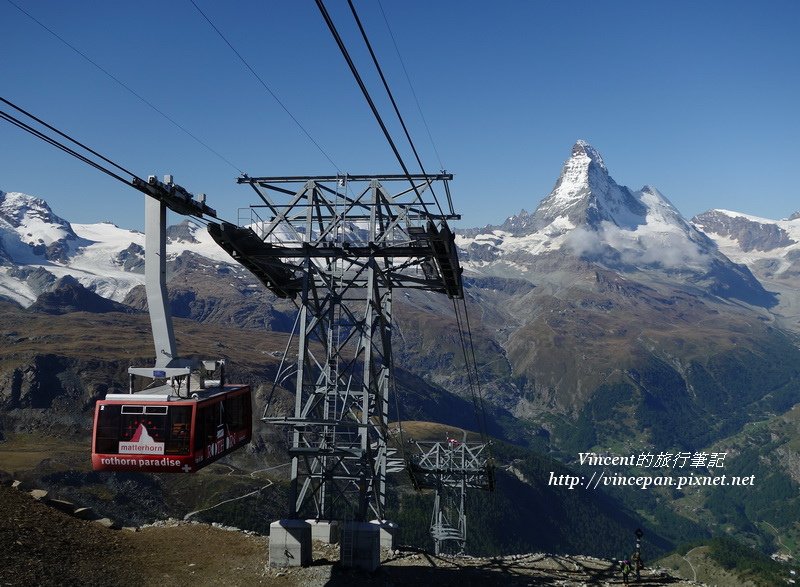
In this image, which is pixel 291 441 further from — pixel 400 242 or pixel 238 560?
pixel 400 242

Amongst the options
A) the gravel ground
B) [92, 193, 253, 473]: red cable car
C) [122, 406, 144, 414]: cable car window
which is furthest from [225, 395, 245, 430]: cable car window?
the gravel ground

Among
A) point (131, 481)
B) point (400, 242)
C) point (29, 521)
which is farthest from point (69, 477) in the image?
point (400, 242)

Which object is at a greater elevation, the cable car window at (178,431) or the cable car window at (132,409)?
the cable car window at (132,409)

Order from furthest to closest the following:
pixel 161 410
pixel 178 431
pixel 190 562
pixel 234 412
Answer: pixel 234 412
pixel 190 562
pixel 161 410
pixel 178 431

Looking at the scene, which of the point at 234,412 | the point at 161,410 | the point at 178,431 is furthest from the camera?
the point at 234,412

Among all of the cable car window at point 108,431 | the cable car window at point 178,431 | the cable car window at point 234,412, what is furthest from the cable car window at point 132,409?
the cable car window at point 234,412

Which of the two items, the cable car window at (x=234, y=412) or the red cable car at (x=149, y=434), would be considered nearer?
the red cable car at (x=149, y=434)

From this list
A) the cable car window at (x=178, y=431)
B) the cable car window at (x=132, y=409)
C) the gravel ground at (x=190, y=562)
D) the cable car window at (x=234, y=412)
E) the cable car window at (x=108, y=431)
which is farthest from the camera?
the cable car window at (x=234, y=412)

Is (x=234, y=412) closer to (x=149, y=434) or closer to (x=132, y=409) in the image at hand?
(x=149, y=434)

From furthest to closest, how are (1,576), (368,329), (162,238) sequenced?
(368,329)
(162,238)
(1,576)

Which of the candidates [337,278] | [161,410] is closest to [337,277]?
[337,278]

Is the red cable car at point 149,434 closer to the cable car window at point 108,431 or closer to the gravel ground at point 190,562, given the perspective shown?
the cable car window at point 108,431
